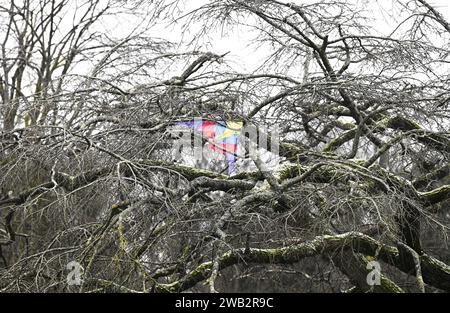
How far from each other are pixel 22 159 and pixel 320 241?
2.39 meters

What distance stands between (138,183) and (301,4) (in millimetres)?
2472

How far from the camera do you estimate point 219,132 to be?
6375 millimetres

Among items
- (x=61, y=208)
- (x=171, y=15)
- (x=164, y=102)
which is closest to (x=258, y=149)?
(x=164, y=102)

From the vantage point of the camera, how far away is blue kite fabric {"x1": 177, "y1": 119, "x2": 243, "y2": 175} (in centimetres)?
620

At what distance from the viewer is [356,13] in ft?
23.6

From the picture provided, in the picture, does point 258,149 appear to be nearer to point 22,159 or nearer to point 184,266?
point 184,266

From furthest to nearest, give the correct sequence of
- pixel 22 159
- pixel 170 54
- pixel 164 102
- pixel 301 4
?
1. pixel 170 54
2. pixel 301 4
3. pixel 164 102
4. pixel 22 159

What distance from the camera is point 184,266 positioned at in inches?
238

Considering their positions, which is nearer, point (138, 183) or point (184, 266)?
point (138, 183)

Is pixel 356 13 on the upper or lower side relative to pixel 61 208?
upper

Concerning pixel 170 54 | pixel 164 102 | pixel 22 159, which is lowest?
pixel 22 159

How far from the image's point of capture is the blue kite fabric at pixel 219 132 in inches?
244

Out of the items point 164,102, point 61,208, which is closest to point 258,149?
point 164,102
